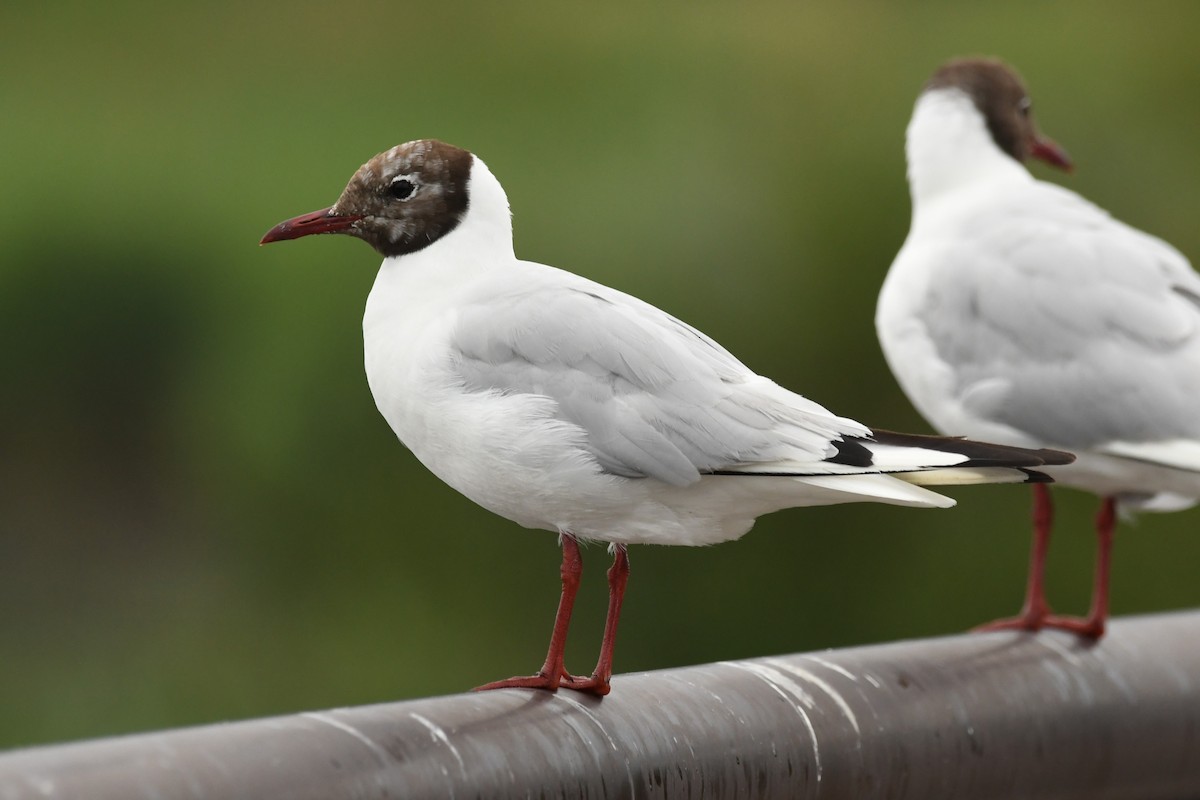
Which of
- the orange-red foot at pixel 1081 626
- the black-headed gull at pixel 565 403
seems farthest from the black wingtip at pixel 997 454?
the orange-red foot at pixel 1081 626

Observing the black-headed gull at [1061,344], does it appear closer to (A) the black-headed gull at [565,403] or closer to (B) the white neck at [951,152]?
(B) the white neck at [951,152]

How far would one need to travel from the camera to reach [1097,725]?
6.47 ft

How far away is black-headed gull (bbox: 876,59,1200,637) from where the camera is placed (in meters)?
2.42

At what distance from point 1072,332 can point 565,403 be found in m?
1.12

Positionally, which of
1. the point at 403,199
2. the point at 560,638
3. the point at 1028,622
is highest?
the point at 403,199

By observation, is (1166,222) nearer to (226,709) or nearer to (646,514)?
(226,709)

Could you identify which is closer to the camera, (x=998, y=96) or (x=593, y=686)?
(x=593, y=686)

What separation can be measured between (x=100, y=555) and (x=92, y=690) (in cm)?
38

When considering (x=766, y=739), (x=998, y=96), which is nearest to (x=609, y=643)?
(x=766, y=739)

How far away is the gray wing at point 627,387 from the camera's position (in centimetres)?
162

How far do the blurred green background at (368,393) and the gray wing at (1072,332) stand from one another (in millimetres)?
1932

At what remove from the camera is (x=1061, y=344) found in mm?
2477

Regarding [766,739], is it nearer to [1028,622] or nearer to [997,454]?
[997,454]

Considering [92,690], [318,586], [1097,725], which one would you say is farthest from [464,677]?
[1097,725]
